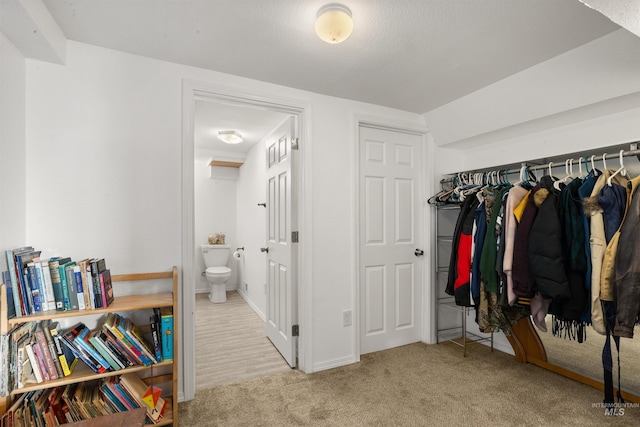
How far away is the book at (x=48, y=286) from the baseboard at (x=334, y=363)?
1729 millimetres

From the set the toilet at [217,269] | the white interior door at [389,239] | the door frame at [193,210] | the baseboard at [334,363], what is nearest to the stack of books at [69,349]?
the door frame at [193,210]

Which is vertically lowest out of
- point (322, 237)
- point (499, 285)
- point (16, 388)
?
point (16, 388)

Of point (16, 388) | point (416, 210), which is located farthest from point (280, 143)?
point (16, 388)

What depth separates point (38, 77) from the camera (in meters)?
1.67

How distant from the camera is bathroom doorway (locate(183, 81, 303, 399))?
203 centimetres

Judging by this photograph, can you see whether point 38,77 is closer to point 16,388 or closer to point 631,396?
point 16,388

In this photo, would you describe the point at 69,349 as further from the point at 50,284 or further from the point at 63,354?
the point at 50,284

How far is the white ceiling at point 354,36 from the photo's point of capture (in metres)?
1.47

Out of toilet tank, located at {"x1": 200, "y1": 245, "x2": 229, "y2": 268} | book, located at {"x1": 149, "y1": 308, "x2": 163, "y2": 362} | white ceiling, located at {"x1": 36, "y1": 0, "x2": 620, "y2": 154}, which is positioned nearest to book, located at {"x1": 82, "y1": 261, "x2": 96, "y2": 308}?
book, located at {"x1": 149, "y1": 308, "x2": 163, "y2": 362}

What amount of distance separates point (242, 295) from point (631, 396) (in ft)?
14.1

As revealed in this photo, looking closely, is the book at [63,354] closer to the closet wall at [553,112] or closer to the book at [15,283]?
the book at [15,283]

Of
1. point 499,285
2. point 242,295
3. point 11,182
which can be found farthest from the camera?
point 242,295

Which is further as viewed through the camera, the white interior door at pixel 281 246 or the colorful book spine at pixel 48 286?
the white interior door at pixel 281 246

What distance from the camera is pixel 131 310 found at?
5.64 ft
